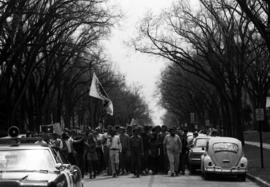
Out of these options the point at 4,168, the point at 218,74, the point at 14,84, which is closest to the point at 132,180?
the point at 4,168

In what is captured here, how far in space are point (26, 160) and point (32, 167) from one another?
0.98ft

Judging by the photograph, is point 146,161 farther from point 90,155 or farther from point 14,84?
point 14,84

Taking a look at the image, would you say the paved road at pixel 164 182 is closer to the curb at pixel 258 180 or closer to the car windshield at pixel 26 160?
the curb at pixel 258 180

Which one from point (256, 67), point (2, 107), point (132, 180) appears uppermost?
point (256, 67)

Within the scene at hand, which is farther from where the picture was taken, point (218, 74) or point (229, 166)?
point (218, 74)

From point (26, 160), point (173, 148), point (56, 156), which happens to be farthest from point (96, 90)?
point (26, 160)

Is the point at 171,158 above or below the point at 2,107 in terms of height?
below

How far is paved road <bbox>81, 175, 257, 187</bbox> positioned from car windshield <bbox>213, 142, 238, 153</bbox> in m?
1.04

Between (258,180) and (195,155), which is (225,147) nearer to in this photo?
(258,180)

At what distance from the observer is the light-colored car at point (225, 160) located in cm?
2066

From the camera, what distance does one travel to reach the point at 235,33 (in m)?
40.5

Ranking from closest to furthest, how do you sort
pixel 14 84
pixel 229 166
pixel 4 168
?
1. pixel 4 168
2. pixel 229 166
3. pixel 14 84

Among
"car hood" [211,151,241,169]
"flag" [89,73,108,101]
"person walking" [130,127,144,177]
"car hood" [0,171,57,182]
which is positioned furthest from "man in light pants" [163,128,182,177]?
"car hood" [0,171,57,182]

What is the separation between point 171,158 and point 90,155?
2962 mm
